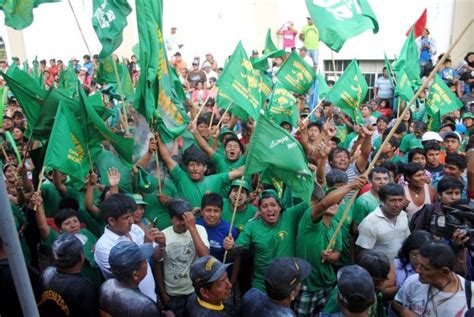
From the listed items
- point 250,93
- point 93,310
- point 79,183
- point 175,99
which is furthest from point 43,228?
point 250,93

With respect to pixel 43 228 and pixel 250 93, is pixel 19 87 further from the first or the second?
pixel 250 93

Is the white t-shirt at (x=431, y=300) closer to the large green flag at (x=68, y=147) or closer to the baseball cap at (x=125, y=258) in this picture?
the baseball cap at (x=125, y=258)

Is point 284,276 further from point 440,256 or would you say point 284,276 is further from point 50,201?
point 50,201

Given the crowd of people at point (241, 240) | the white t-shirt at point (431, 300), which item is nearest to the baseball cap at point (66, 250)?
the crowd of people at point (241, 240)

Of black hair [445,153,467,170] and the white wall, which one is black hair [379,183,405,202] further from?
the white wall

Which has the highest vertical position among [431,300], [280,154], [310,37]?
Answer: [310,37]

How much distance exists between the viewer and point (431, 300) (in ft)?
9.65

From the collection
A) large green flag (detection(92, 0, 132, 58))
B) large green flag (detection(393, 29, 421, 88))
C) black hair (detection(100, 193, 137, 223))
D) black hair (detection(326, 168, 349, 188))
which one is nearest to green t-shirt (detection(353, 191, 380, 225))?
black hair (detection(326, 168, 349, 188))

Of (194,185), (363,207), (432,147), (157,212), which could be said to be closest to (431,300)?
(363,207)

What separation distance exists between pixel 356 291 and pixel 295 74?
15.2 feet

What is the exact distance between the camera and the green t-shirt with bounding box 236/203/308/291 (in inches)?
156

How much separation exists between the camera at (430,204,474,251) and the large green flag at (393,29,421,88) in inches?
173

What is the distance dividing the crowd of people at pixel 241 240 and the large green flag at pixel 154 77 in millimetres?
243

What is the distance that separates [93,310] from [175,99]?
2867 millimetres
